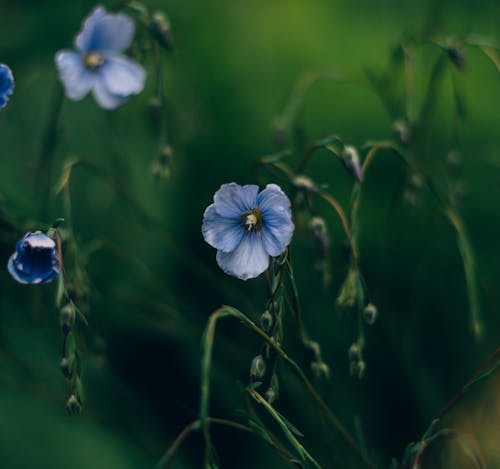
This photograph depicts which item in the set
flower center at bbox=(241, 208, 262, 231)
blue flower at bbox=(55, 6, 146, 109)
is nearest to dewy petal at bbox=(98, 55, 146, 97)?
blue flower at bbox=(55, 6, 146, 109)

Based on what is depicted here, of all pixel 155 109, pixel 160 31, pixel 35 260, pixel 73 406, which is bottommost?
pixel 73 406

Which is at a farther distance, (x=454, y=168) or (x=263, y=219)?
(x=454, y=168)

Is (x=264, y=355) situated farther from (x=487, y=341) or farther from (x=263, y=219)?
(x=487, y=341)

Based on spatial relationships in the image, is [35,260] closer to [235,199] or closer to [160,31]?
[235,199]

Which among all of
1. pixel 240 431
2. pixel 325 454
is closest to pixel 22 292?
pixel 240 431

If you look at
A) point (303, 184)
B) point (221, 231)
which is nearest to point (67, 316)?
→ point (221, 231)

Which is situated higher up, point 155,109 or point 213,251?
point 155,109

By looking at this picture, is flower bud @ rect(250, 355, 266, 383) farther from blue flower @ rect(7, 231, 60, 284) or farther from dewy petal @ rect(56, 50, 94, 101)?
dewy petal @ rect(56, 50, 94, 101)
